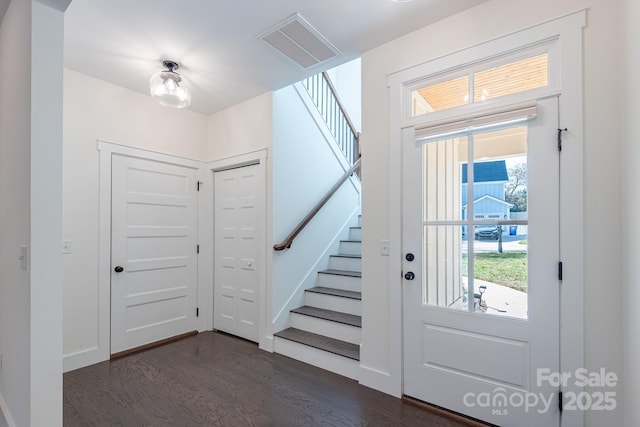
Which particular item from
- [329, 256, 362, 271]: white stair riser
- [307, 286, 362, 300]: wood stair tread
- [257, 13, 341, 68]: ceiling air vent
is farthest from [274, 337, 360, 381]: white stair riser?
[257, 13, 341, 68]: ceiling air vent

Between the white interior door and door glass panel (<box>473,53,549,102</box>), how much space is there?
2.27 metres

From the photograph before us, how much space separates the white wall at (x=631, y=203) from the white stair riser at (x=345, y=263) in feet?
7.86

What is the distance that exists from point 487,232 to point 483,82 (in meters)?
0.98

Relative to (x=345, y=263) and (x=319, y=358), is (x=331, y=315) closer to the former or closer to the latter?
(x=319, y=358)

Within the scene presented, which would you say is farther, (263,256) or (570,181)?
(263,256)

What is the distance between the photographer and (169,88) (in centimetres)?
260

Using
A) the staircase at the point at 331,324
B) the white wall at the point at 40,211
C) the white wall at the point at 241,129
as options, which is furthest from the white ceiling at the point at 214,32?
the staircase at the point at 331,324

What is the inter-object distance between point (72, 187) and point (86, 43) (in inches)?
47.5

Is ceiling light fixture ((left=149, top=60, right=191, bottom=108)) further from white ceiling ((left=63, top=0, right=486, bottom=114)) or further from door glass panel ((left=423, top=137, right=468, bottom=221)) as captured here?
door glass panel ((left=423, top=137, right=468, bottom=221))

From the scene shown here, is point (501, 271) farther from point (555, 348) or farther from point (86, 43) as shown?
point (86, 43)

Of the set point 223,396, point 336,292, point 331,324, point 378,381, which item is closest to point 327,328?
point 331,324

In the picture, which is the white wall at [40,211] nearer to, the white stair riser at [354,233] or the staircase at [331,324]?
the staircase at [331,324]

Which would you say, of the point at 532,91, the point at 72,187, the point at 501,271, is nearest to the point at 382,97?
the point at 532,91

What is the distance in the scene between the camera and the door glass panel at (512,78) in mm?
1857
